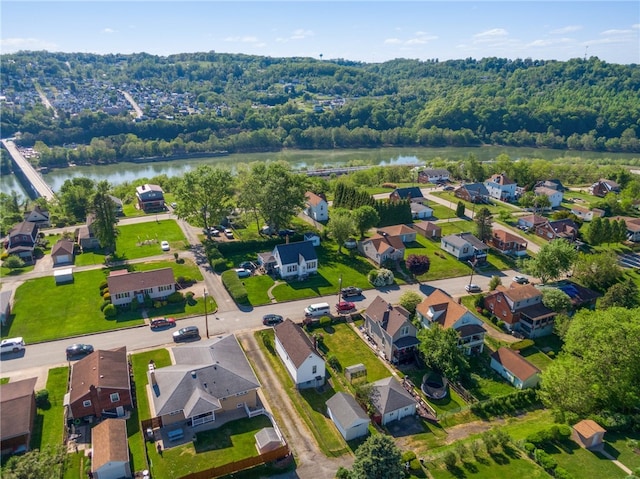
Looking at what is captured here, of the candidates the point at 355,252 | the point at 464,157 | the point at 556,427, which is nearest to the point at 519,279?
the point at 355,252

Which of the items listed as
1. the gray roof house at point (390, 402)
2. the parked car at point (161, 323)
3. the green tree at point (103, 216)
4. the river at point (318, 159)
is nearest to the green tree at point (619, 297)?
the gray roof house at point (390, 402)

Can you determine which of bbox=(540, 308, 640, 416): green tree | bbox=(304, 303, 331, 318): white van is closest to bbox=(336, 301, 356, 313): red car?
bbox=(304, 303, 331, 318): white van

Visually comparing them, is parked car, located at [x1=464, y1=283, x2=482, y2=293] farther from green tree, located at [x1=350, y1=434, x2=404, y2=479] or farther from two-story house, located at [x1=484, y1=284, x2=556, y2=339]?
green tree, located at [x1=350, y1=434, x2=404, y2=479]

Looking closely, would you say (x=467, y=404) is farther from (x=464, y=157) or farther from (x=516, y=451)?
(x=464, y=157)

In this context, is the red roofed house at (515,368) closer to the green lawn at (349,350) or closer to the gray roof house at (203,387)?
the green lawn at (349,350)

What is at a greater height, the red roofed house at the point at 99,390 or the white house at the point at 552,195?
the white house at the point at 552,195

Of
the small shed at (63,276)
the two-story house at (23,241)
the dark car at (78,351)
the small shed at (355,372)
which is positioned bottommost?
the small shed at (355,372)
